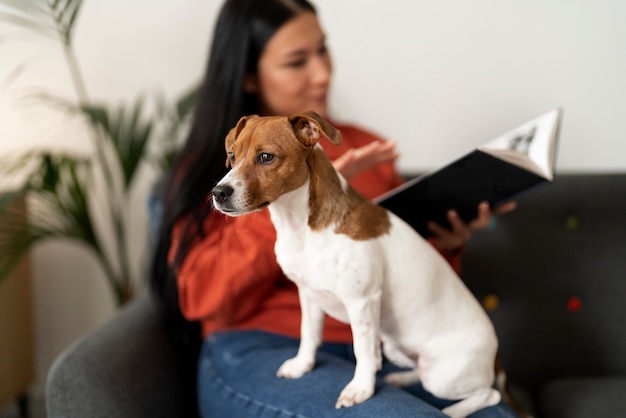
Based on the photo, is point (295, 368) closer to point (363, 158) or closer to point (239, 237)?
point (239, 237)

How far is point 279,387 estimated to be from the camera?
3.34 ft

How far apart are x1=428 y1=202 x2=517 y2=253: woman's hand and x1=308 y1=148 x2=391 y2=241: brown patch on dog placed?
12.5 inches

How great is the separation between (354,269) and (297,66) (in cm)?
57

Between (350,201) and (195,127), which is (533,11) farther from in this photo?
(350,201)

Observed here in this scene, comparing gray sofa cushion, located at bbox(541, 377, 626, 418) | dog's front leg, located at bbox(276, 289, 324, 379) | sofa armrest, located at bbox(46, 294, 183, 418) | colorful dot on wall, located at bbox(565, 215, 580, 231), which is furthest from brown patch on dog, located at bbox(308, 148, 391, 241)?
colorful dot on wall, located at bbox(565, 215, 580, 231)

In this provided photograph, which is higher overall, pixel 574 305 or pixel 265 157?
pixel 265 157

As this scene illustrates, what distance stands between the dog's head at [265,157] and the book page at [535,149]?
0.97 ft

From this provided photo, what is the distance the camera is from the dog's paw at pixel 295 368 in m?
1.02

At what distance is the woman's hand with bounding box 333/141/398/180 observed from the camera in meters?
0.97

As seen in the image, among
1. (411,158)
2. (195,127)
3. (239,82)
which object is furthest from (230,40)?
(411,158)

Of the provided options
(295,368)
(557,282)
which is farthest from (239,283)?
(557,282)

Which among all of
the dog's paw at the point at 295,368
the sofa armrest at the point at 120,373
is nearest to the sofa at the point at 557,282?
the sofa armrest at the point at 120,373

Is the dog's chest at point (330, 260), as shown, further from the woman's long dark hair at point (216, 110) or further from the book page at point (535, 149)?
the woman's long dark hair at point (216, 110)

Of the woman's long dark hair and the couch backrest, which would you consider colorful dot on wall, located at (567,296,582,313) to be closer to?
the couch backrest
